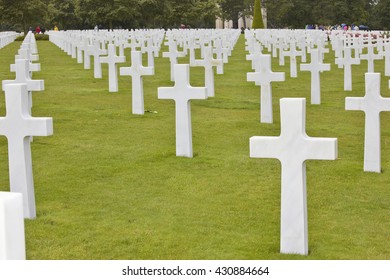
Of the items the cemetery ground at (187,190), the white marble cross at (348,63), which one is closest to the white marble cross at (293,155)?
the cemetery ground at (187,190)

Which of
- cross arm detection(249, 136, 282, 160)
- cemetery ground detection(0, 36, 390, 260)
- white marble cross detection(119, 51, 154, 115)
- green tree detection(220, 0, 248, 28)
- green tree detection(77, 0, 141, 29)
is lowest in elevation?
green tree detection(220, 0, 248, 28)

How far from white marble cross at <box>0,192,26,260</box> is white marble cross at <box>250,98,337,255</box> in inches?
113

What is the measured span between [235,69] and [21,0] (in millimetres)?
44512

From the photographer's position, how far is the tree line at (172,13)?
2616 inches

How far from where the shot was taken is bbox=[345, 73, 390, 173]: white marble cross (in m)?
8.76

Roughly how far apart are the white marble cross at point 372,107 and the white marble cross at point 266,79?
3586mm

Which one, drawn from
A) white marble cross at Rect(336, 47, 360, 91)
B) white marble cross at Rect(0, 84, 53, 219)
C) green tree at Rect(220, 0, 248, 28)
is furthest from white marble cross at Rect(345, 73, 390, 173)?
green tree at Rect(220, 0, 248, 28)

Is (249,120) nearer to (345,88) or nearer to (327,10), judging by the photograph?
(345,88)

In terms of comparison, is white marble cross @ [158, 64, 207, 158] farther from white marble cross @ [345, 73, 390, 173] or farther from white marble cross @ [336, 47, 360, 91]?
white marble cross @ [336, 47, 360, 91]

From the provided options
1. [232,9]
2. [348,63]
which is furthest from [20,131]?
[232,9]

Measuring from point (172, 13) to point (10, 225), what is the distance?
67.7 metres

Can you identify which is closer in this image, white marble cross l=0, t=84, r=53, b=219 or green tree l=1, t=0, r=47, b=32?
white marble cross l=0, t=84, r=53, b=219

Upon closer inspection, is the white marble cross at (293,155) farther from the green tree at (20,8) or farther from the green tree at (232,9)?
the green tree at (232,9)

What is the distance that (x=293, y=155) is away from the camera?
19.8 ft
